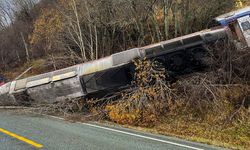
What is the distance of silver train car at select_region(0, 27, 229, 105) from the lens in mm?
17875

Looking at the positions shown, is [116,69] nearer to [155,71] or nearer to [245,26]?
[155,71]

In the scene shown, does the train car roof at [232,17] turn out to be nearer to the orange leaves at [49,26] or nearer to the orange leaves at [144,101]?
the orange leaves at [144,101]

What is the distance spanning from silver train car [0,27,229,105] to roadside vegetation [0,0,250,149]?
518mm

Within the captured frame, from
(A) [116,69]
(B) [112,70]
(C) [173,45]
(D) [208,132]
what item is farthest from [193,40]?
(D) [208,132]

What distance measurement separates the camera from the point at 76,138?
39.9 ft

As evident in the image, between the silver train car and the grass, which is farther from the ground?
the silver train car

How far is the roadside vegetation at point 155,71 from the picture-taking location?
15.5 meters

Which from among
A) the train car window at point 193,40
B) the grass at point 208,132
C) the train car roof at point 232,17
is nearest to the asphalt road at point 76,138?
the grass at point 208,132

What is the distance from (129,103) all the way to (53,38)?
15.5 metres

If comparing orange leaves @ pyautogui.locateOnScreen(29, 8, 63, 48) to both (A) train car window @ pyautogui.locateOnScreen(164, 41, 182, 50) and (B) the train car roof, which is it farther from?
(B) the train car roof

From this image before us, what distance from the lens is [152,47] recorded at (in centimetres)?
1852

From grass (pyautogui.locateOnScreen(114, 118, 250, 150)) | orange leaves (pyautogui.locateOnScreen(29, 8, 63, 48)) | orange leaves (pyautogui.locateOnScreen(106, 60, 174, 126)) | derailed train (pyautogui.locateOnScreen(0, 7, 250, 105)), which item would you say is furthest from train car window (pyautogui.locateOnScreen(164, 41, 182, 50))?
orange leaves (pyautogui.locateOnScreen(29, 8, 63, 48))

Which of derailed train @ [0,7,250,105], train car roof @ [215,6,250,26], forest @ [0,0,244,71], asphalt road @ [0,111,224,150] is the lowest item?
asphalt road @ [0,111,224,150]

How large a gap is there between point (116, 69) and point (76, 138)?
6.45 meters
